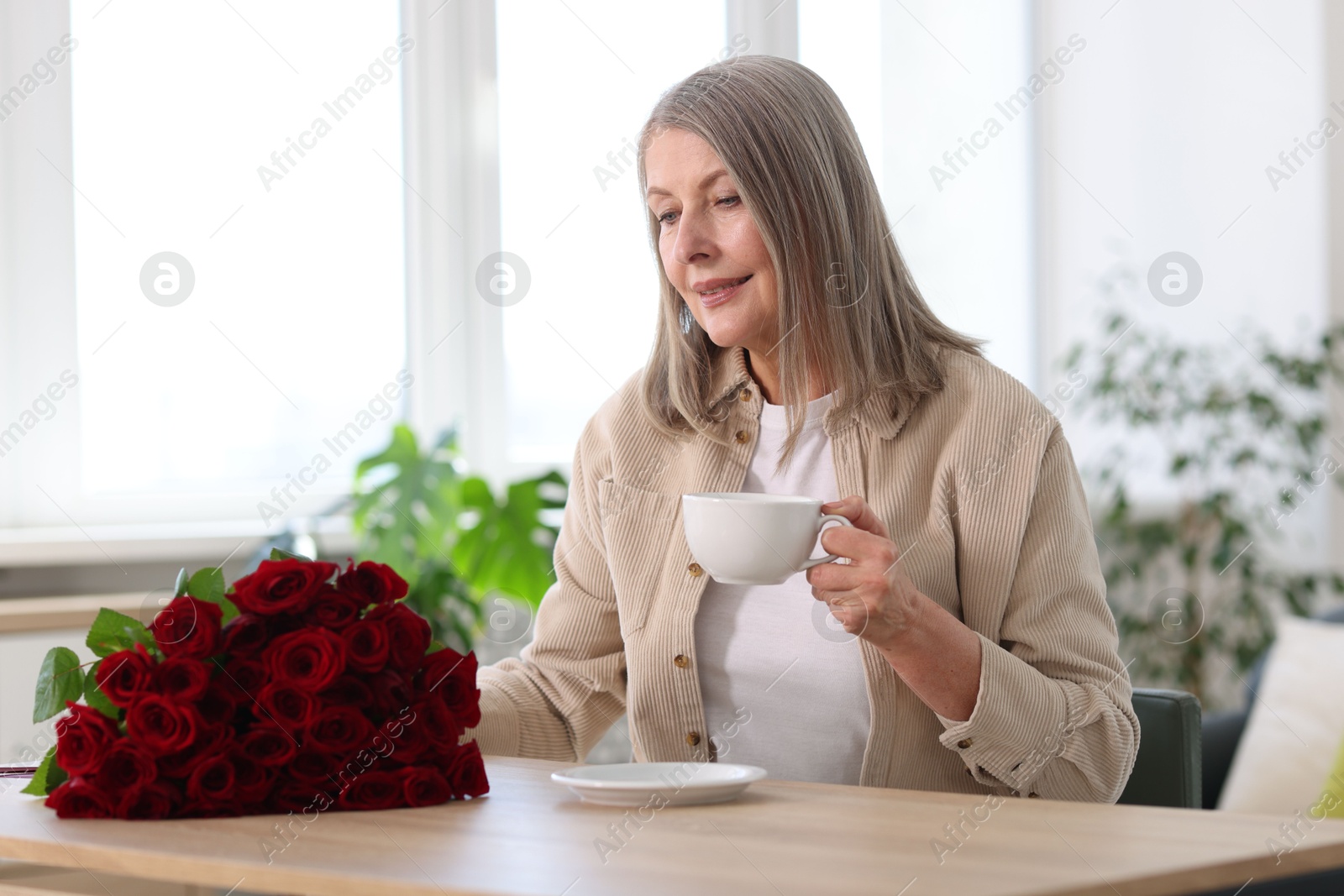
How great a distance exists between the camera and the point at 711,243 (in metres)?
1.44

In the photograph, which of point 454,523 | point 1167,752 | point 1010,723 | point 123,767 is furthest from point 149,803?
point 454,523

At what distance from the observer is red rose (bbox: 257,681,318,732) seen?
3.31 feet

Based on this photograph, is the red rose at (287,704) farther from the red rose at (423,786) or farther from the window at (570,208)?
the window at (570,208)

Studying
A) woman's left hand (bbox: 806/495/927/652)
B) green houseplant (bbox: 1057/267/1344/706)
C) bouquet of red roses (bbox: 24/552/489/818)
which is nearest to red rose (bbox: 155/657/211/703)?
bouquet of red roses (bbox: 24/552/489/818)

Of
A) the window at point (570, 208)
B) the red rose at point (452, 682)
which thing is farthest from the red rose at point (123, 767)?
the window at point (570, 208)

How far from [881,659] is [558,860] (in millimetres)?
612

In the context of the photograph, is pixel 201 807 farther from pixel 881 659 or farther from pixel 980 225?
pixel 980 225

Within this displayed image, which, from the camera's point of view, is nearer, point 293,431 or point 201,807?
point 201,807

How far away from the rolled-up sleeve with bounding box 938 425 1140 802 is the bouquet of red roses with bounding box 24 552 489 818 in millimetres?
484

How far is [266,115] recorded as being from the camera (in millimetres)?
3020

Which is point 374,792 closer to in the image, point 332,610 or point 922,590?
point 332,610

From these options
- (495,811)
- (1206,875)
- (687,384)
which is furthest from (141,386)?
(1206,875)

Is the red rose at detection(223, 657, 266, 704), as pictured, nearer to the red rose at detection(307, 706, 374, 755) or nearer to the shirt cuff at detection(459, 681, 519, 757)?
the red rose at detection(307, 706, 374, 755)

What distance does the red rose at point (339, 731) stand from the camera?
1007 millimetres
